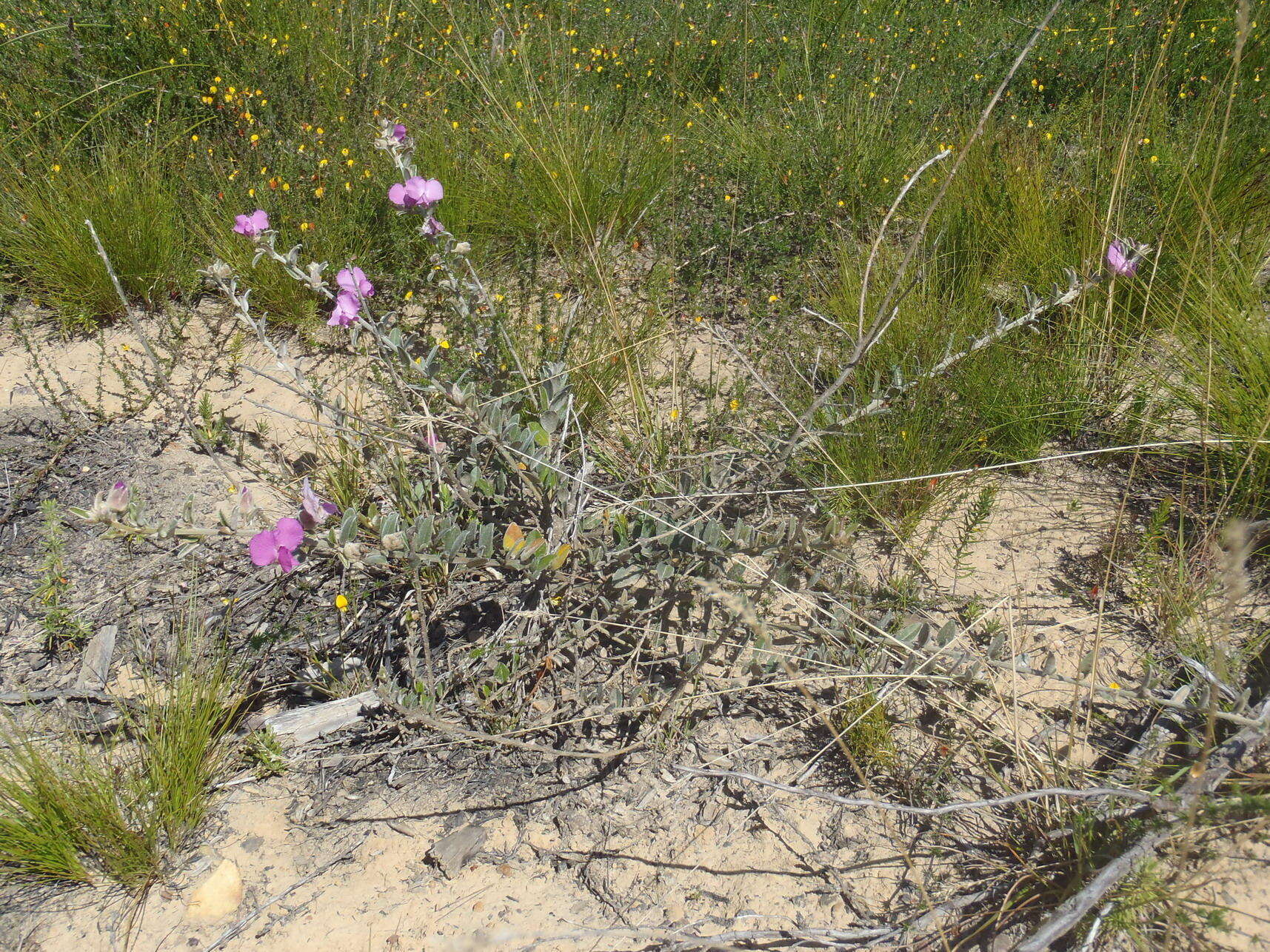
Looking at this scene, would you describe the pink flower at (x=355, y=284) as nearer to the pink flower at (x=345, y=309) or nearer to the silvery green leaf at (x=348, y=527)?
the pink flower at (x=345, y=309)

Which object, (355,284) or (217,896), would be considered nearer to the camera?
(217,896)

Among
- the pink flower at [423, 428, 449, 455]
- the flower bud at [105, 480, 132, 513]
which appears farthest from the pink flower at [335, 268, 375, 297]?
the flower bud at [105, 480, 132, 513]

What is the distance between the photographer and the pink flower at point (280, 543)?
1.66m

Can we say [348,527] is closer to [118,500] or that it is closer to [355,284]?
[118,500]

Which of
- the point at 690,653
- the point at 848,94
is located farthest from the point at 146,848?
the point at 848,94

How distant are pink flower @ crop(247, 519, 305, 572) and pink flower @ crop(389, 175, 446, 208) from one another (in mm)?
882

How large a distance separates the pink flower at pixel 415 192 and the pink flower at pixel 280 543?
2.89ft

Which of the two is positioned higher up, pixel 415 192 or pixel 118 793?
pixel 415 192

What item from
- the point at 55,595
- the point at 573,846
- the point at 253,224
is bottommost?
the point at 573,846

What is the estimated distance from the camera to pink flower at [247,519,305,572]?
1.66 meters

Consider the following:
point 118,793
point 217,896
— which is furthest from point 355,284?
point 217,896

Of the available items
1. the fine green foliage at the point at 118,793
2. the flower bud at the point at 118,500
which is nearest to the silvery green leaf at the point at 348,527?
the flower bud at the point at 118,500

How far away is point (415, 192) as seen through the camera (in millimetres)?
2102

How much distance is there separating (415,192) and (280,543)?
0.94m
